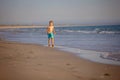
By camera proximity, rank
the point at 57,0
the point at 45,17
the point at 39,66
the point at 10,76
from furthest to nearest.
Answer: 1. the point at 45,17
2. the point at 57,0
3. the point at 39,66
4. the point at 10,76

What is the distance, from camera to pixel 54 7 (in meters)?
2.89

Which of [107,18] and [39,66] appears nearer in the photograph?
[39,66]

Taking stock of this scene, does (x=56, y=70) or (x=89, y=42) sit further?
(x=89, y=42)

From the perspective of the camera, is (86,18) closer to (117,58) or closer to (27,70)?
(117,58)

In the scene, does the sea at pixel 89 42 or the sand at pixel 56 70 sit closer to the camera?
the sand at pixel 56 70

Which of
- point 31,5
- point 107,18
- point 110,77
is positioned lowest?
point 110,77

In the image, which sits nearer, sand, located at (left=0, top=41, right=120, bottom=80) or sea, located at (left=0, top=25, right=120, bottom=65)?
sand, located at (left=0, top=41, right=120, bottom=80)

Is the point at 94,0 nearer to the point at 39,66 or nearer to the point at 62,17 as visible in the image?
the point at 62,17

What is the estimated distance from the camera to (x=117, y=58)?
2.68m

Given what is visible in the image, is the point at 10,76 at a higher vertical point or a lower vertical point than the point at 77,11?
lower

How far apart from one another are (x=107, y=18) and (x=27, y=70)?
1330mm

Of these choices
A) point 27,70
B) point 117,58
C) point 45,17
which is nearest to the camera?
point 27,70

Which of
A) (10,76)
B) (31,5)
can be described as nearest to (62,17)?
(31,5)

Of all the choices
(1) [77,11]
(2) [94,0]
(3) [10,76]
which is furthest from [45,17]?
(3) [10,76]
